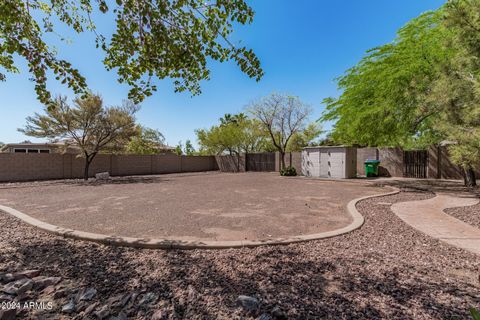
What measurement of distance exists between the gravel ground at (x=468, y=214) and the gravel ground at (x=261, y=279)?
171 cm

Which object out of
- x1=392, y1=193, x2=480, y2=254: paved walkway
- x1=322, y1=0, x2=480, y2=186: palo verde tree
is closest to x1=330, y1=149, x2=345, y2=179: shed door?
x1=322, y1=0, x2=480, y2=186: palo verde tree

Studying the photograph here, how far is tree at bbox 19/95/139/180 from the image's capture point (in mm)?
12430

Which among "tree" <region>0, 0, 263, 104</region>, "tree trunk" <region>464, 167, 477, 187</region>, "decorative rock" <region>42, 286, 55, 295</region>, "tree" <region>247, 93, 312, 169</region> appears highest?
"tree" <region>247, 93, 312, 169</region>

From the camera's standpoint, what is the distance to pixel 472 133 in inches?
176

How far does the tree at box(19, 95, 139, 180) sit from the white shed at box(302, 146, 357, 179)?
1175cm

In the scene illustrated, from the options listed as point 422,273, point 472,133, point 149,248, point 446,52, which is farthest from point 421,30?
point 149,248

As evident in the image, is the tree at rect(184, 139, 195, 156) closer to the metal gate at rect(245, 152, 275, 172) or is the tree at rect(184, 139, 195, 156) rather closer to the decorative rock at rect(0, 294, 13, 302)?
the metal gate at rect(245, 152, 275, 172)

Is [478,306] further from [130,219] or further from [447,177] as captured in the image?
[447,177]

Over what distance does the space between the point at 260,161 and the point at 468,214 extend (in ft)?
57.6

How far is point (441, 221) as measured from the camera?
4.29 meters

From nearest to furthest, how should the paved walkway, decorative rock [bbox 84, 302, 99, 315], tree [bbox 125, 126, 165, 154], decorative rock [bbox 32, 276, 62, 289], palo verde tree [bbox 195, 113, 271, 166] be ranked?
decorative rock [bbox 84, 302, 99, 315], decorative rock [bbox 32, 276, 62, 289], the paved walkway, tree [bbox 125, 126, 165, 154], palo verde tree [bbox 195, 113, 271, 166]

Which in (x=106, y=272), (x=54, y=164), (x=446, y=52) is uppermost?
(x=446, y=52)

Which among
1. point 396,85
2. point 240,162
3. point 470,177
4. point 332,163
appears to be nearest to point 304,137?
point 240,162

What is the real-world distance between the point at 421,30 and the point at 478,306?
935cm
